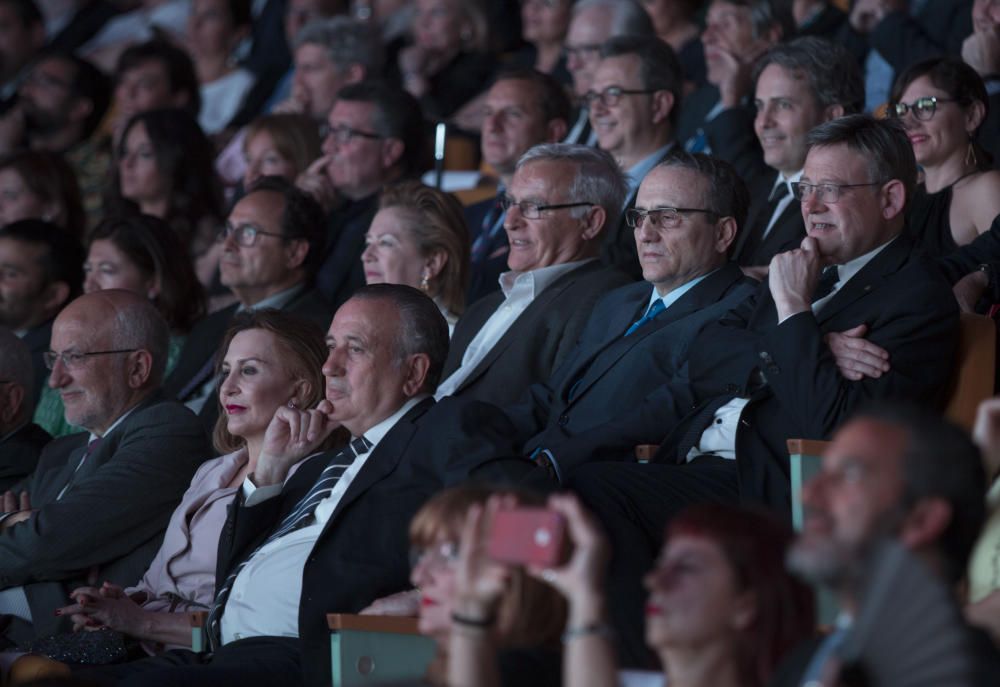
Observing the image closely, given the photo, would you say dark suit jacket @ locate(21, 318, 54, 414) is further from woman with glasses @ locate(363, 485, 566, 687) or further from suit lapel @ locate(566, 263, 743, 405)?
woman with glasses @ locate(363, 485, 566, 687)

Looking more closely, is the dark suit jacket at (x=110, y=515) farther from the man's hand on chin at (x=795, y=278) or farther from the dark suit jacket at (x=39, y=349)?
the man's hand on chin at (x=795, y=278)

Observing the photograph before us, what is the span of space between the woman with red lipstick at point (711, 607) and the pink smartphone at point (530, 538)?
55 millimetres

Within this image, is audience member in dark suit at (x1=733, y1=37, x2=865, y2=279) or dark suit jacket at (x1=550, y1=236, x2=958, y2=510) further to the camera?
audience member in dark suit at (x1=733, y1=37, x2=865, y2=279)

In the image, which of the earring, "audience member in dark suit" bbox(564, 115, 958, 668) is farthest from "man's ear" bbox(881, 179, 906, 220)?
the earring

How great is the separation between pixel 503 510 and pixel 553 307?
214 centimetres

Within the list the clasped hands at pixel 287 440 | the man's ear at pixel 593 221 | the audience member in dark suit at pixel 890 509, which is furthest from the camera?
the man's ear at pixel 593 221

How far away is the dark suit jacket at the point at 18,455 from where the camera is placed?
467 centimetres

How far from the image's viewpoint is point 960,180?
4367 millimetres

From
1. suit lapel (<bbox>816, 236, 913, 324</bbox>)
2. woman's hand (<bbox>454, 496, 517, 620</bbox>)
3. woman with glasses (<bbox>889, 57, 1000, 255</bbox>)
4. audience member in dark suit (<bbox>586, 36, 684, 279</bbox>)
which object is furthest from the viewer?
audience member in dark suit (<bbox>586, 36, 684, 279</bbox>)

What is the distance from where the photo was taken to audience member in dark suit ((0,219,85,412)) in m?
5.52

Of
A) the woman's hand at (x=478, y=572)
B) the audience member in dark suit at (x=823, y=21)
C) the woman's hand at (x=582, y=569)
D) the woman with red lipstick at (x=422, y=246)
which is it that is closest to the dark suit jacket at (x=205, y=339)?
the woman with red lipstick at (x=422, y=246)

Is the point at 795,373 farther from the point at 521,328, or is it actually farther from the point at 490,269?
the point at 490,269

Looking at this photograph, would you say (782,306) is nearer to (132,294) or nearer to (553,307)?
(553,307)

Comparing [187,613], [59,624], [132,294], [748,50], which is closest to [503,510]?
[187,613]
